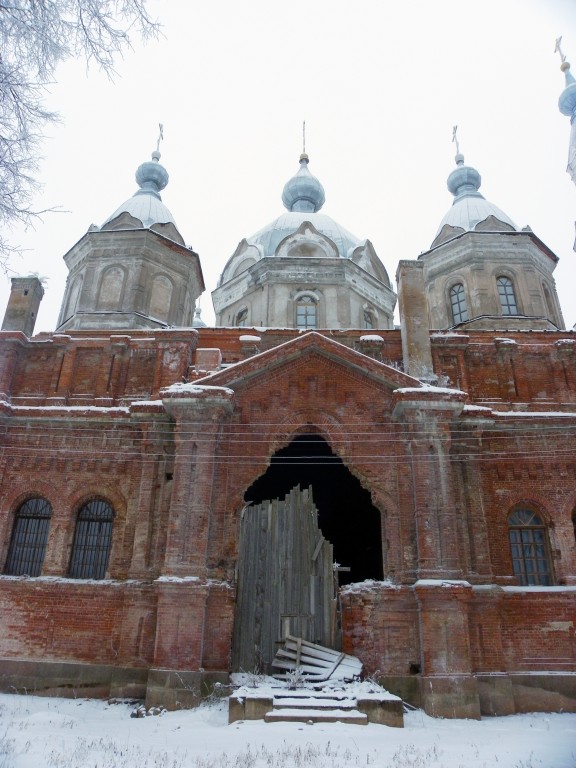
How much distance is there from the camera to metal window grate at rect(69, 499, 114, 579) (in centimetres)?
1280

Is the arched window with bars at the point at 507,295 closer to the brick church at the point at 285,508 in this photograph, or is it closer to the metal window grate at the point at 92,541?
the brick church at the point at 285,508

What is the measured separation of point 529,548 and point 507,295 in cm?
976

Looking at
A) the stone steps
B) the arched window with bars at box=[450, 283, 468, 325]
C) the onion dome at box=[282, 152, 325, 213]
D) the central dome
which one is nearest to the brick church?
the stone steps

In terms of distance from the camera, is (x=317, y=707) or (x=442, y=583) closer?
(x=317, y=707)

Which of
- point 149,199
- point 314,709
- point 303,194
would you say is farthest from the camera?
point 303,194

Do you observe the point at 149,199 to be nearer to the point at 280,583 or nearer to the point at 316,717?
the point at 280,583

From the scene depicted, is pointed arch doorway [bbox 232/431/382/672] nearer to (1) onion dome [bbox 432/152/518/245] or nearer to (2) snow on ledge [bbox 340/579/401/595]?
(2) snow on ledge [bbox 340/579/401/595]

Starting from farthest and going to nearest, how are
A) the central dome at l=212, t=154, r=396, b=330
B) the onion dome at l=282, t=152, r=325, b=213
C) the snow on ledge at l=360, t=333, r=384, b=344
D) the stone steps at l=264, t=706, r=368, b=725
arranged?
the onion dome at l=282, t=152, r=325, b=213 < the central dome at l=212, t=154, r=396, b=330 < the snow on ledge at l=360, t=333, r=384, b=344 < the stone steps at l=264, t=706, r=368, b=725

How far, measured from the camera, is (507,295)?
19.9 meters

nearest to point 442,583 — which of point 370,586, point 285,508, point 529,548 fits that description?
point 370,586

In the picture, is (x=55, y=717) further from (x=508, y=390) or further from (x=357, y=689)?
(x=508, y=390)

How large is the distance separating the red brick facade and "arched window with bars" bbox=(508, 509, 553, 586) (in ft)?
0.66

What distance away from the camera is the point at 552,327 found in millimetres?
19109

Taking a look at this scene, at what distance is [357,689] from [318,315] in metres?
12.2
